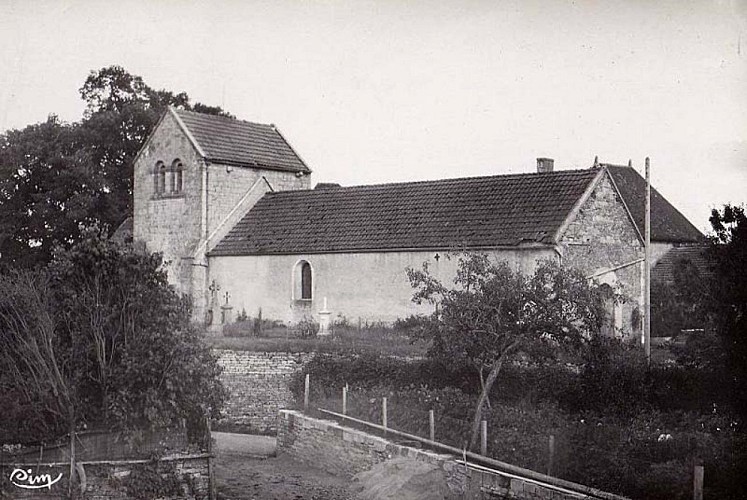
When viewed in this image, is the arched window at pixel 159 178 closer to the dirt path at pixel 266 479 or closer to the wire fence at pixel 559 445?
the dirt path at pixel 266 479

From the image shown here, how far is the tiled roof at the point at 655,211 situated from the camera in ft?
152

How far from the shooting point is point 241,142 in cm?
4297

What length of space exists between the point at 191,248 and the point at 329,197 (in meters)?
6.62

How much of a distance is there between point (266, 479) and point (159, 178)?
22.5 m

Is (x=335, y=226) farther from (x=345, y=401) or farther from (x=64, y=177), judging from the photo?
(x=64, y=177)

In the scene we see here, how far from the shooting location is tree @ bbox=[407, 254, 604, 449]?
65.6 feet

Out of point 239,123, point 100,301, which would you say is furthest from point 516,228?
point 239,123

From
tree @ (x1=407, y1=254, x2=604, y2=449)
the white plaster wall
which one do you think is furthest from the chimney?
tree @ (x1=407, y1=254, x2=604, y2=449)

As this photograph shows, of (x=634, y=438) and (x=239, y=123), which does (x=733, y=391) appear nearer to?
(x=634, y=438)

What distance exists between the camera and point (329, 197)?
128 ft

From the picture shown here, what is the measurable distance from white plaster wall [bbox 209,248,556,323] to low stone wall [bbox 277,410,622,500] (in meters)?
7.38

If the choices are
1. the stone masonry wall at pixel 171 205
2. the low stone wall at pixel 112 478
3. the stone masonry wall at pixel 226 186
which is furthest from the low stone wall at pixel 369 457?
the stone masonry wall at pixel 226 186

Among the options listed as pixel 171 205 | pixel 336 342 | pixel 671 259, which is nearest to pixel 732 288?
pixel 336 342

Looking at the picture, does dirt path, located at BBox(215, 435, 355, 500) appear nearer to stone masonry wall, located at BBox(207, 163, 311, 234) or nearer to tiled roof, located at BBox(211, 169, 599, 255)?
tiled roof, located at BBox(211, 169, 599, 255)
